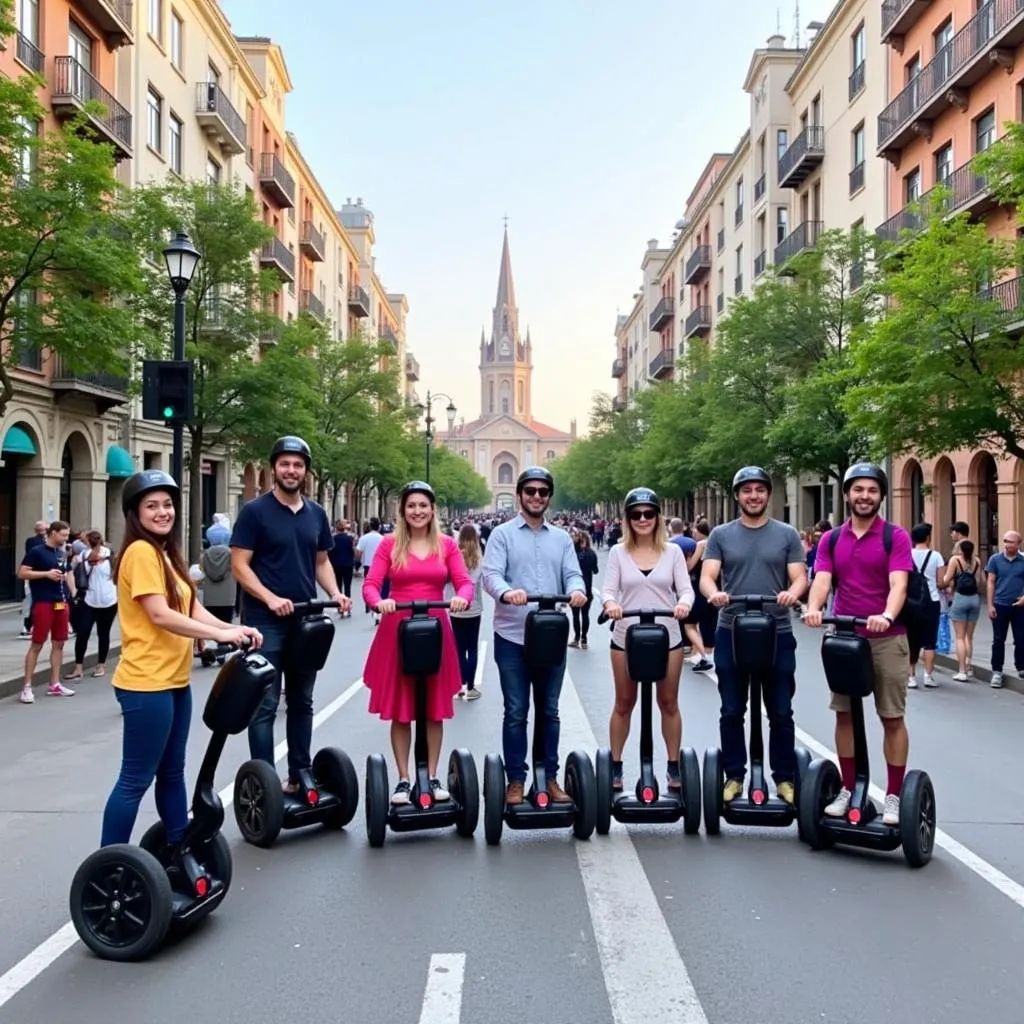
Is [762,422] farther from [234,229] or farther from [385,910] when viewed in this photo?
[385,910]

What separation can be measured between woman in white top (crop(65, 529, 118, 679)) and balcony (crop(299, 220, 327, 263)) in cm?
3741

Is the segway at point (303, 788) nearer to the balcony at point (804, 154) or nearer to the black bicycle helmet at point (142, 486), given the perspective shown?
the black bicycle helmet at point (142, 486)

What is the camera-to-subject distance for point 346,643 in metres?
16.2

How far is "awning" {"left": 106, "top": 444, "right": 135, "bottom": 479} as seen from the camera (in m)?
26.0

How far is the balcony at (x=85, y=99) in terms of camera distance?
22.3 meters

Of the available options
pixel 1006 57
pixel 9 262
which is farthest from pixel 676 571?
pixel 1006 57

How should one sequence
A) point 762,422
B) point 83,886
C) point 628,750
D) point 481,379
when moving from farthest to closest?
1. point 481,379
2. point 762,422
3. point 628,750
4. point 83,886

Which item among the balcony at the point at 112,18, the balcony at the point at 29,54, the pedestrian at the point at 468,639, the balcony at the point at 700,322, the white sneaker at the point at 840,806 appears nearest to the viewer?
the white sneaker at the point at 840,806

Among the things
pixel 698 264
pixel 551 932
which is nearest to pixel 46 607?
pixel 551 932

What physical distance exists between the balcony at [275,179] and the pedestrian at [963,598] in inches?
1327

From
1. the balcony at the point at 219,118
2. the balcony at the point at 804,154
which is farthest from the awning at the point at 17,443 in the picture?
the balcony at the point at 804,154

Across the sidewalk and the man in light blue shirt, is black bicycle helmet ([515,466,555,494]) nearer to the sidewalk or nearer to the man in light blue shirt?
the man in light blue shirt

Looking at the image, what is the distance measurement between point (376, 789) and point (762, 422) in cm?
2493

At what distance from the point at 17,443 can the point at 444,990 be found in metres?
20.8
